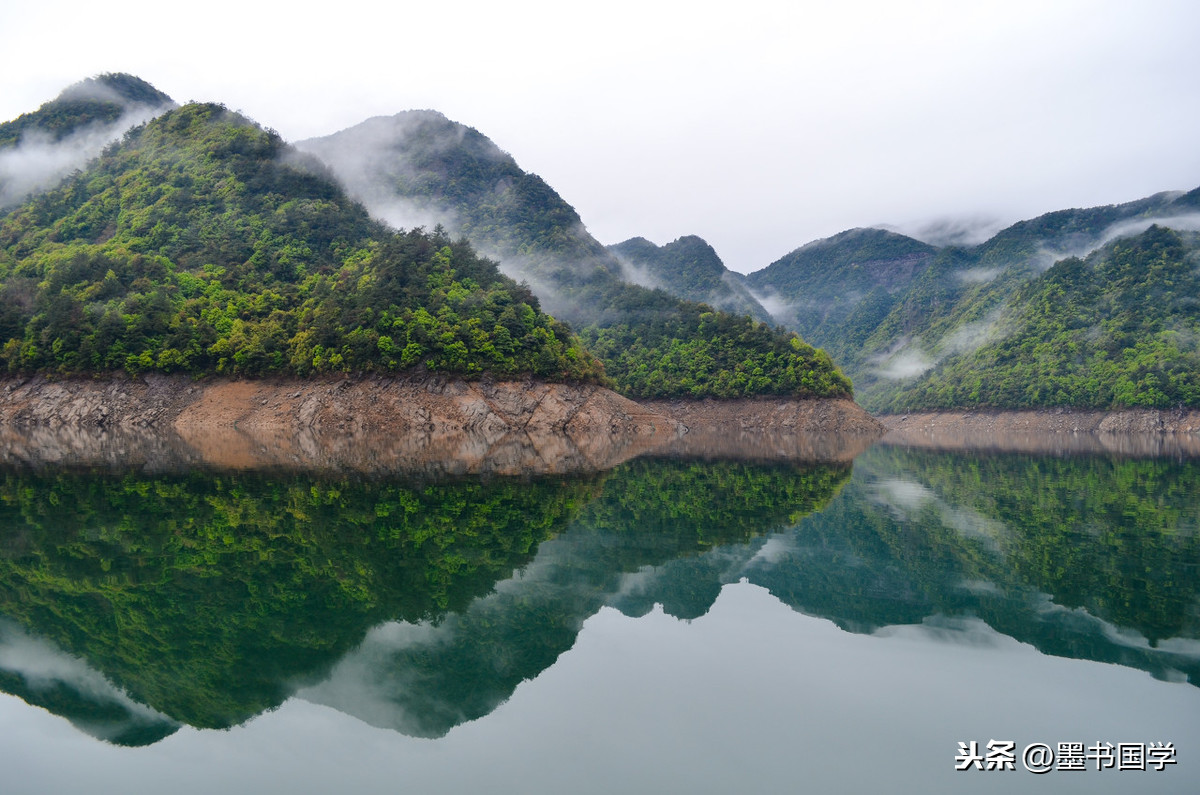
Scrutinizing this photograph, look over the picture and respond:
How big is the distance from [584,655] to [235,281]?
336ft

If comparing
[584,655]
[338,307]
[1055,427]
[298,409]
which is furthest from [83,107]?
[1055,427]

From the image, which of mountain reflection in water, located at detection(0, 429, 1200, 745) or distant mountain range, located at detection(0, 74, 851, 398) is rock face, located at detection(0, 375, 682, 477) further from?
mountain reflection in water, located at detection(0, 429, 1200, 745)

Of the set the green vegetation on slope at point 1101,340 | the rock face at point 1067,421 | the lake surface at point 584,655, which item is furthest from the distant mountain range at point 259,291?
the lake surface at point 584,655

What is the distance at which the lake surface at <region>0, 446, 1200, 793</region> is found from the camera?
6.15 meters

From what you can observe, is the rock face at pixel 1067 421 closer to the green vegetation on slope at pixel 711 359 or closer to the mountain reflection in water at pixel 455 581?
the green vegetation on slope at pixel 711 359

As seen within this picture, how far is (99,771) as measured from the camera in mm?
6137

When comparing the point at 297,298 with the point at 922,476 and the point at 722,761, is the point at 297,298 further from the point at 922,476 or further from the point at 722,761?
the point at 722,761

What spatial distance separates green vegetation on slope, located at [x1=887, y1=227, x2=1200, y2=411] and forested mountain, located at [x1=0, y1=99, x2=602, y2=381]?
307ft

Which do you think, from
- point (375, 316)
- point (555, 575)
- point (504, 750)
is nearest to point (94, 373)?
point (375, 316)

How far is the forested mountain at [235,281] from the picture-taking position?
78250 mm

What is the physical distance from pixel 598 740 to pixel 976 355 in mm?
193850

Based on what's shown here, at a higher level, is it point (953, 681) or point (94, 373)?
point (94, 373)

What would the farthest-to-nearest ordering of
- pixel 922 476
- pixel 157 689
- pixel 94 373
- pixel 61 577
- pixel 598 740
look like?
pixel 94 373 → pixel 922 476 → pixel 61 577 → pixel 157 689 → pixel 598 740

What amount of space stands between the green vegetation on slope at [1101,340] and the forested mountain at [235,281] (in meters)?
93.6
